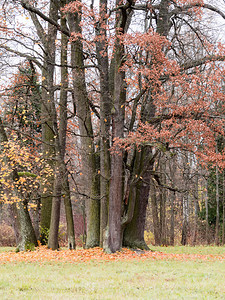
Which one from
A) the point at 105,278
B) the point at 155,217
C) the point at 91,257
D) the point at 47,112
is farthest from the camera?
the point at 155,217

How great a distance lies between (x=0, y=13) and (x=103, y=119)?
5218 millimetres

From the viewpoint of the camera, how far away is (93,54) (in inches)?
464

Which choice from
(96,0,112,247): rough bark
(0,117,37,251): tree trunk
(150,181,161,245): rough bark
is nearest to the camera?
(96,0,112,247): rough bark

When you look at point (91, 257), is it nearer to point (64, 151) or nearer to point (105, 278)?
point (105, 278)

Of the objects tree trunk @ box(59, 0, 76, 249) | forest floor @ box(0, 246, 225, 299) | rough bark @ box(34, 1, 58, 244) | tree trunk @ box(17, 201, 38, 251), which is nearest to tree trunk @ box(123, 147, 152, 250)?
tree trunk @ box(59, 0, 76, 249)

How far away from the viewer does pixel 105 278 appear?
7.10m

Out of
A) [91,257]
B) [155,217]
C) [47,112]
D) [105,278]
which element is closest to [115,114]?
[47,112]

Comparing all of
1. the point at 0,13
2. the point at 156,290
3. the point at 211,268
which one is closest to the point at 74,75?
the point at 0,13

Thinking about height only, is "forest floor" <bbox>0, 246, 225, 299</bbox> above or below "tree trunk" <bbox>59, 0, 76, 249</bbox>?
below

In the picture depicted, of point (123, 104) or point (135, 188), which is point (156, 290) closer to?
point (135, 188)

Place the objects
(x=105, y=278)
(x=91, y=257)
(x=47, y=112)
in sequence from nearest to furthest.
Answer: (x=105, y=278) → (x=91, y=257) → (x=47, y=112)

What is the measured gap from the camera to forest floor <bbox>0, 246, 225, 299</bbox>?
570cm

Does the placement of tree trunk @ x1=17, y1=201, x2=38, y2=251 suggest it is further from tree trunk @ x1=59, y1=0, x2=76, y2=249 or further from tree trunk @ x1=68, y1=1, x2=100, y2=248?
tree trunk @ x1=68, y1=1, x2=100, y2=248

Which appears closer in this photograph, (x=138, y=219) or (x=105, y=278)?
(x=105, y=278)
